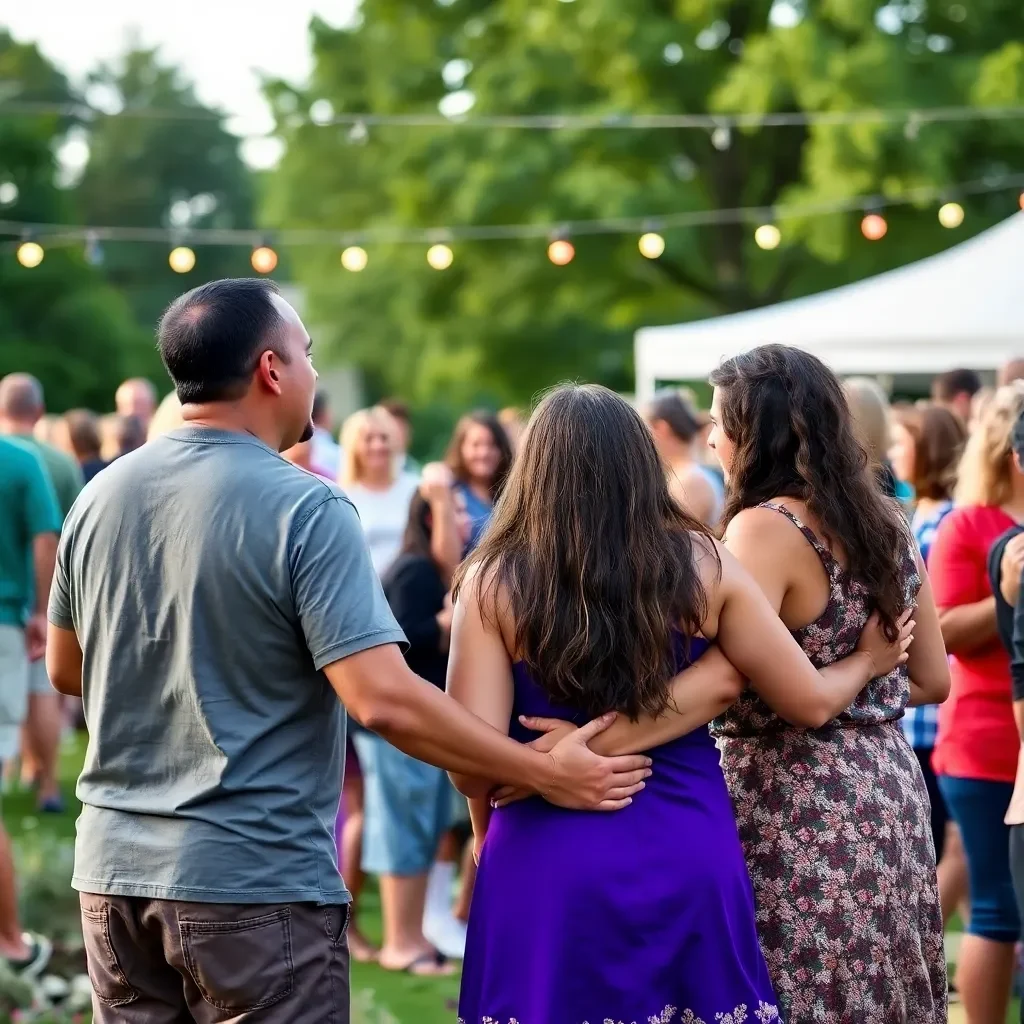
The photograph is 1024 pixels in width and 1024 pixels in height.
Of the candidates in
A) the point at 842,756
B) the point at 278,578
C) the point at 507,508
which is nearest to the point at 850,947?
the point at 842,756

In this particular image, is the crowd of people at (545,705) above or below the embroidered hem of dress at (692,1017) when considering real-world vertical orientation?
above

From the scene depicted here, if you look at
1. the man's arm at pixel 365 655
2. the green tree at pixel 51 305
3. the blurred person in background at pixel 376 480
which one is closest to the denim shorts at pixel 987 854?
the man's arm at pixel 365 655

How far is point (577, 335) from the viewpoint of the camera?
77.7 ft

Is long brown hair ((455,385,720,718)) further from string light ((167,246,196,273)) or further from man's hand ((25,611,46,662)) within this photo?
string light ((167,246,196,273))

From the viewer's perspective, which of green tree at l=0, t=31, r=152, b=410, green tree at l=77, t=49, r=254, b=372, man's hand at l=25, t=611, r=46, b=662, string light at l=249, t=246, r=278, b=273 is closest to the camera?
man's hand at l=25, t=611, r=46, b=662

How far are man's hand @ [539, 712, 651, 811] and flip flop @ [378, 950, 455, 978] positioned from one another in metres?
3.10

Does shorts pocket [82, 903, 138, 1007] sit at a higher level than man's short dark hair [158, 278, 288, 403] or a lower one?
lower

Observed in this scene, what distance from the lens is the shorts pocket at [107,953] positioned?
2496 mm

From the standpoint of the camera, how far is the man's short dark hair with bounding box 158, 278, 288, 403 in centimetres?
250

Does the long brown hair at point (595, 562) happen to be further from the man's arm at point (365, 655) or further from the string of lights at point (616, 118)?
the string of lights at point (616, 118)

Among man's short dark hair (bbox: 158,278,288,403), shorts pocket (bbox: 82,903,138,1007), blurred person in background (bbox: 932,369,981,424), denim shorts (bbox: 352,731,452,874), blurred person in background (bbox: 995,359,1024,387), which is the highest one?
blurred person in background (bbox: 932,369,981,424)

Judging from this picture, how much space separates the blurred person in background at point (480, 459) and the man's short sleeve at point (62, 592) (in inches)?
140

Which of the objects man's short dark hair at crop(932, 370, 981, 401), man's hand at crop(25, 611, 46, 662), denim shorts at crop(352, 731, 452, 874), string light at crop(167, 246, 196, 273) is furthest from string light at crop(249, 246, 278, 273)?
denim shorts at crop(352, 731, 452, 874)

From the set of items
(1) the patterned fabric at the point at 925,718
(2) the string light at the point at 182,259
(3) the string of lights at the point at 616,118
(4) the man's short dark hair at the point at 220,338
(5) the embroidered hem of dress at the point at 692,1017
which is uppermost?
(3) the string of lights at the point at 616,118
